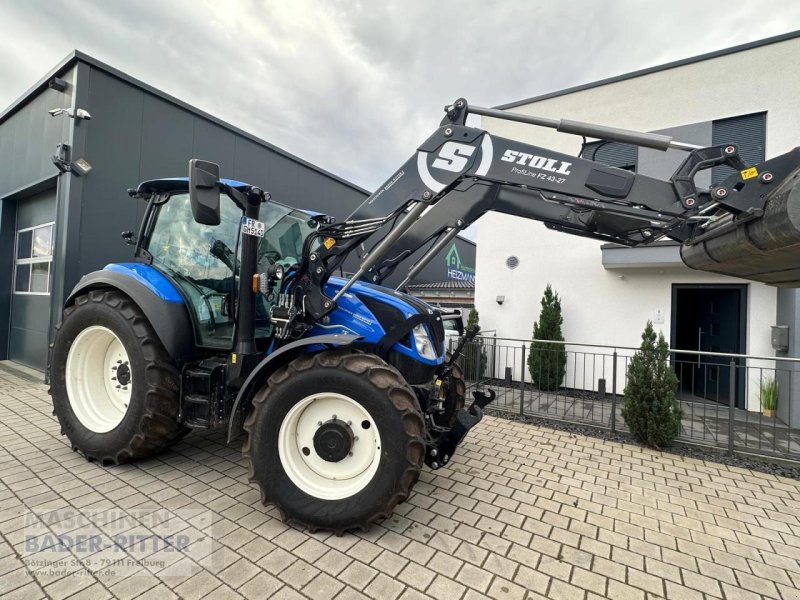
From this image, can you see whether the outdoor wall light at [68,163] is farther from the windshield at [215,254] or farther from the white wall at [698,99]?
the white wall at [698,99]

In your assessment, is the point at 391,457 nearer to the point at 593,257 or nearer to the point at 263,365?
the point at 263,365

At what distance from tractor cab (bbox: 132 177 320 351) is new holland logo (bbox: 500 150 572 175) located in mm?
1887

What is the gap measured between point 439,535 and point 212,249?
2.96 metres

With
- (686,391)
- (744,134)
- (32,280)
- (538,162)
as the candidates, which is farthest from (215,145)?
(744,134)

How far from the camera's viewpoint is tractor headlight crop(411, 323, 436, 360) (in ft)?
10.2

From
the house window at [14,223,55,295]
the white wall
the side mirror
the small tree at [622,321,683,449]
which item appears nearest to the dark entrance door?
the small tree at [622,321,683,449]

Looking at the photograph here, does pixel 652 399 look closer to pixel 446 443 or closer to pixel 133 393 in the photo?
pixel 446 443

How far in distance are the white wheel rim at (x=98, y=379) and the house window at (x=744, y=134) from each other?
29.6ft

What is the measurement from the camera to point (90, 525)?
8.36ft

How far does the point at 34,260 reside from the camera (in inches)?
294

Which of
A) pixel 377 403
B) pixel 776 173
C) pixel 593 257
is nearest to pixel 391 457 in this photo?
pixel 377 403

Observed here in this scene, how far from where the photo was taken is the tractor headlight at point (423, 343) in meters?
3.11

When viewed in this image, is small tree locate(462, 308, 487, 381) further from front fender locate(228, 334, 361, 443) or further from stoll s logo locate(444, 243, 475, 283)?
stoll s logo locate(444, 243, 475, 283)

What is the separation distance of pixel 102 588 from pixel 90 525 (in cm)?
73
